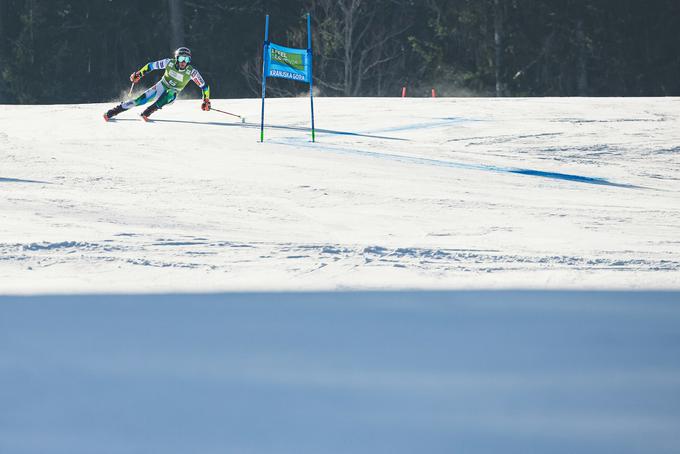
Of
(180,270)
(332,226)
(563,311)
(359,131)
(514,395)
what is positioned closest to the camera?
(514,395)

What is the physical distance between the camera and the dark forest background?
37094mm

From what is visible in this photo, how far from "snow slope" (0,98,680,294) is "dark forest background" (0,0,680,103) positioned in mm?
19206

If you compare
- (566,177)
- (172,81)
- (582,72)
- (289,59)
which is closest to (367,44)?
(582,72)

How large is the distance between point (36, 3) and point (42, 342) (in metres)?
37.5

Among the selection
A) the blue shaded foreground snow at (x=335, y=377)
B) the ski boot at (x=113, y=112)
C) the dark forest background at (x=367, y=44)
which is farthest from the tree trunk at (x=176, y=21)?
the blue shaded foreground snow at (x=335, y=377)

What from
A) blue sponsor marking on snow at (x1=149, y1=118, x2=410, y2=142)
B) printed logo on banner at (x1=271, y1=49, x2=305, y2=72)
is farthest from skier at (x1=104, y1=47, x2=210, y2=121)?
printed logo on banner at (x1=271, y1=49, x2=305, y2=72)

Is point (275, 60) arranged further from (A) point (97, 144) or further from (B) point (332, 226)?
(B) point (332, 226)

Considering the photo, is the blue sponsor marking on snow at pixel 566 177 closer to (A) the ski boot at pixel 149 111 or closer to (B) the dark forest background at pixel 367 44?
(A) the ski boot at pixel 149 111

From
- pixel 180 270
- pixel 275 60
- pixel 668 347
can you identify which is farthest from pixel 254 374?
pixel 275 60

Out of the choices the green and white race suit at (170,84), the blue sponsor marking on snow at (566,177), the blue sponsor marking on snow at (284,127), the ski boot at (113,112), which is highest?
the green and white race suit at (170,84)

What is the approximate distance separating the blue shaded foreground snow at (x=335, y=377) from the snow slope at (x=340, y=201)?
2.67 feet

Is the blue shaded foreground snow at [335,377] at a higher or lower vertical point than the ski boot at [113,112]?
lower

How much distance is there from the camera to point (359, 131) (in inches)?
639

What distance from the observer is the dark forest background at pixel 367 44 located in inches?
1460
